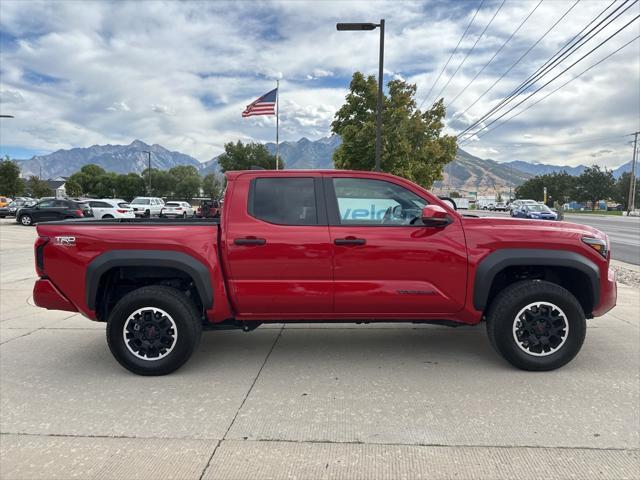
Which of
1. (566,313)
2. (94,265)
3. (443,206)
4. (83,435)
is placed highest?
(443,206)

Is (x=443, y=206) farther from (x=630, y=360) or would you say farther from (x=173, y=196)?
(x=173, y=196)

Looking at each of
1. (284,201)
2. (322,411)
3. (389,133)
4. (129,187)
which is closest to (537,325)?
(322,411)

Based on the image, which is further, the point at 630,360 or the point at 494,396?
the point at 630,360

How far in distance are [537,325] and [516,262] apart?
0.60 metres

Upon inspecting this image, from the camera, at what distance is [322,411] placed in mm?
3289

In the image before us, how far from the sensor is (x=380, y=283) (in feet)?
12.7

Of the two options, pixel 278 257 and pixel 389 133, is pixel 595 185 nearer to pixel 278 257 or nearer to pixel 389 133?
pixel 389 133

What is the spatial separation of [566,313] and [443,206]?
141cm

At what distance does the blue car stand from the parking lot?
24.9 meters

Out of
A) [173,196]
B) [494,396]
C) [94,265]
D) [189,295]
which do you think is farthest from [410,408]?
[173,196]

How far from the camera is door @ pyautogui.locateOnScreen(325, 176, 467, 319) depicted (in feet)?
12.6

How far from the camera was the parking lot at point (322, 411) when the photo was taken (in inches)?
105

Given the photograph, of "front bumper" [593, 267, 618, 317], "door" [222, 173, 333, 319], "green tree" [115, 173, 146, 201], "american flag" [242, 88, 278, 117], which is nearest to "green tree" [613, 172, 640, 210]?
"american flag" [242, 88, 278, 117]

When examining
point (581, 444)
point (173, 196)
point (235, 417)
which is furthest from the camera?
point (173, 196)
